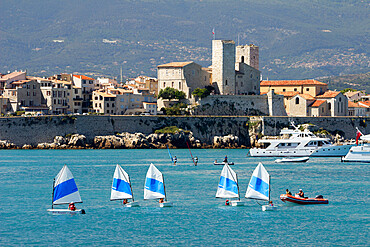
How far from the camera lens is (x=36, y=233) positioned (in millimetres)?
35312

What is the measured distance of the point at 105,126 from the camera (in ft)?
326

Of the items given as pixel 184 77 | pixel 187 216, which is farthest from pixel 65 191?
pixel 184 77

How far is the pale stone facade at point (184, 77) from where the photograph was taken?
11531 cm

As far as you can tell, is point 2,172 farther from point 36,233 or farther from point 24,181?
point 36,233

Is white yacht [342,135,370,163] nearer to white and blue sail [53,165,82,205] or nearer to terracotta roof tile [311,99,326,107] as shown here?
terracotta roof tile [311,99,326,107]

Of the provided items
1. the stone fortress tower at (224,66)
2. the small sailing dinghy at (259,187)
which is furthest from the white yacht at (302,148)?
the small sailing dinghy at (259,187)

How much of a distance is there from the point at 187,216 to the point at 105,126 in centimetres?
6139

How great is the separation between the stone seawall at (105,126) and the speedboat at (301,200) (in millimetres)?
58545

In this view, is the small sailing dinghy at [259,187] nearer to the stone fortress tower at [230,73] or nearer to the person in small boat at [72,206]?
the person in small boat at [72,206]

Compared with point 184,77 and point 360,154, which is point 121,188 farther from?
point 184,77

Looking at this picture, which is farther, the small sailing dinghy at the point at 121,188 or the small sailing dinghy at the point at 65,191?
the small sailing dinghy at the point at 121,188

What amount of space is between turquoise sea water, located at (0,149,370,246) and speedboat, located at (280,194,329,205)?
1.67ft

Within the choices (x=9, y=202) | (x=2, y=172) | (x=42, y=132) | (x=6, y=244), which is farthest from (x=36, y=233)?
(x=42, y=132)

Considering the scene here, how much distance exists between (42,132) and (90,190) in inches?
1917
